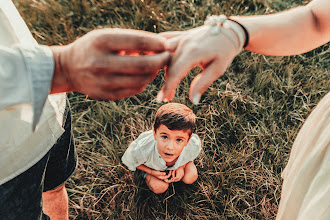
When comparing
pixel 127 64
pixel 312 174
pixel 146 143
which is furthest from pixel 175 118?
pixel 127 64

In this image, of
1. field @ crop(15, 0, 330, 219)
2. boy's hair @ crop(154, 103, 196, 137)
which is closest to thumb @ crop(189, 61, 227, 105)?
boy's hair @ crop(154, 103, 196, 137)

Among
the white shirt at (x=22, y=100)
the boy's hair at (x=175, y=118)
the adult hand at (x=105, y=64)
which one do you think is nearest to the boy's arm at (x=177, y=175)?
the boy's hair at (x=175, y=118)

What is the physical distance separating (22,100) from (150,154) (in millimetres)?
1241

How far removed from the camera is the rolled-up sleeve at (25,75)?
0.63 meters

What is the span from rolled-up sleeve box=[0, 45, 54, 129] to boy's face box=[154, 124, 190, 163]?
1014 mm

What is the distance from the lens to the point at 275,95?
2338 mm

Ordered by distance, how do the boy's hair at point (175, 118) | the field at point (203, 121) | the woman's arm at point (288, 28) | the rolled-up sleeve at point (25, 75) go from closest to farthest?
1. the rolled-up sleeve at point (25, 75)
2. the woman's arm at point (288, 28)
3. the boy's hair at point (175, 118)
4. the field at point (203, 121)

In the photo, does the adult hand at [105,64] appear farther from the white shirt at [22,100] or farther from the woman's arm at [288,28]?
the woman's arm at [288,28]

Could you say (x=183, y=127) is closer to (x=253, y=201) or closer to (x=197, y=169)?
(x=197, y=169)

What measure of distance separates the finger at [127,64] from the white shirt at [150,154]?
1129mm

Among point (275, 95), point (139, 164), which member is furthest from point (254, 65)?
point (139, 164)

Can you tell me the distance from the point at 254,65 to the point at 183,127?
3.58ft

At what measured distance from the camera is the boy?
1.65m

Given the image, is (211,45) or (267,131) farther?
(267,131)
